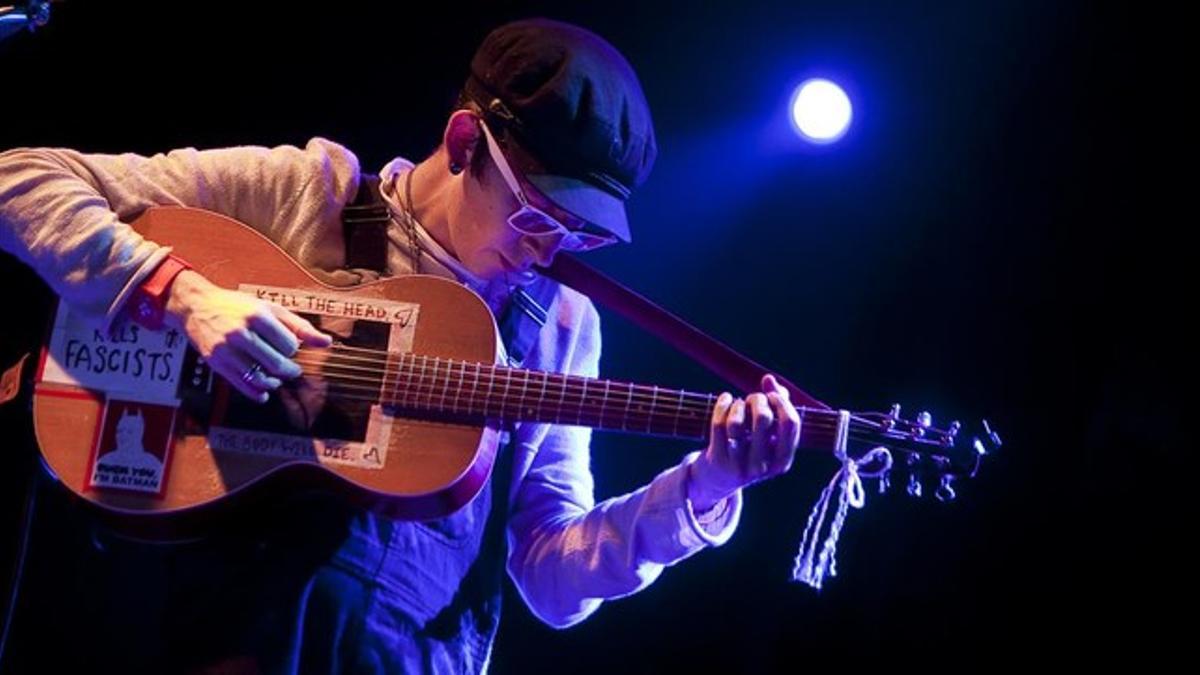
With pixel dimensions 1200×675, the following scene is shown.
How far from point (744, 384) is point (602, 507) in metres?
0.45

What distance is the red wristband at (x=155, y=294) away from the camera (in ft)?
8.00

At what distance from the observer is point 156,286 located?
244 cm

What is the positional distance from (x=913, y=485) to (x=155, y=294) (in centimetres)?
164

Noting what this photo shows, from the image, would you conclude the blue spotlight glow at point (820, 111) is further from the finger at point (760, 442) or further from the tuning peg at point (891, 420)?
the finger at point (760, 442)

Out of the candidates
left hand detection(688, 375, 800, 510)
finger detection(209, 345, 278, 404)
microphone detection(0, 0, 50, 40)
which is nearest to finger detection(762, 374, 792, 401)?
left hand detection(688, 375, 800, 510)

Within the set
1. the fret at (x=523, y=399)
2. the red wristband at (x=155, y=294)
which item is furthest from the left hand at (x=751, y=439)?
the red wristband at (x=155, y=294)

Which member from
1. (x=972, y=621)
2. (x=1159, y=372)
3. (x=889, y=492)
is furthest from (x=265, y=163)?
(x=1159, y=372)

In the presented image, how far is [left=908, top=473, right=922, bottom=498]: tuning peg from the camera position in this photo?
2.49 m

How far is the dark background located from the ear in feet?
3.74

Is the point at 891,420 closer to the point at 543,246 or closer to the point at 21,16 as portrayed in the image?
the point at 543,246

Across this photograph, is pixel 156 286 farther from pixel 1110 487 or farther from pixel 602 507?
pixel 1110 487

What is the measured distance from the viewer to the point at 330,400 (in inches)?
96.9

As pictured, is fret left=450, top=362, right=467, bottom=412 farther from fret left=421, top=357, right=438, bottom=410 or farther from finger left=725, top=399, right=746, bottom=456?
finger left=725, top=399, right=746, bottom=456

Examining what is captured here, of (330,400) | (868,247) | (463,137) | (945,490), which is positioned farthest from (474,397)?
(868,247)
